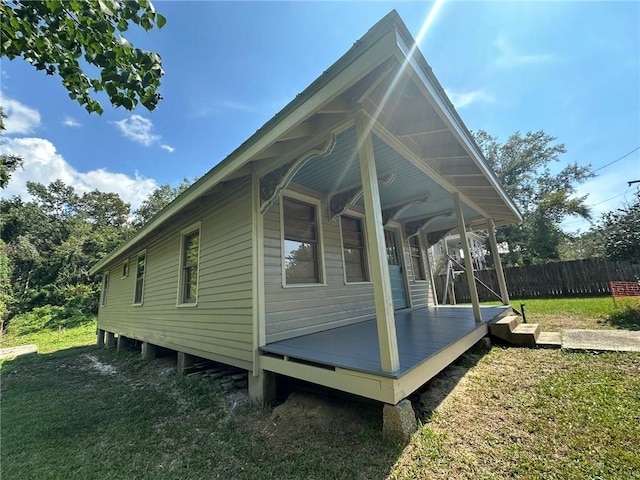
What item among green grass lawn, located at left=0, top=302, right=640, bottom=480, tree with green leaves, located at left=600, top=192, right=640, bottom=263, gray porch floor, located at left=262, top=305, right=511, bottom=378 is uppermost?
tree with green leaves, located at left=600, top=192, right=640, bottom=263

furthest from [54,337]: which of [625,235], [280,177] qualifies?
[625,235]

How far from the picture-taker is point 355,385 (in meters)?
2.24

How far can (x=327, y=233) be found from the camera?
4715mm

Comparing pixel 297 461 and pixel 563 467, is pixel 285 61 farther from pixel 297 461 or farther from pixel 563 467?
pixel 563 467

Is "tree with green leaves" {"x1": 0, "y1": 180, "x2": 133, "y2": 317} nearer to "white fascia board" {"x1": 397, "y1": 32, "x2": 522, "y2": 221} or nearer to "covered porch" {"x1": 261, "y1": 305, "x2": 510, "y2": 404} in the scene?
"covered porch" {"x1": 261, "y1": 305, "x2": 510, "y2": 404}

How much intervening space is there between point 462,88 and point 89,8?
243 inches

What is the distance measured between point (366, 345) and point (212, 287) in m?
2.54

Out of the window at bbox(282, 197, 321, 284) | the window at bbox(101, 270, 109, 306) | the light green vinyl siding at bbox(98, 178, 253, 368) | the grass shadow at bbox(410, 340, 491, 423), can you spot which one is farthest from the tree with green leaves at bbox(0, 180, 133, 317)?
the grass shadow at bbox(410, 340, 491, 423)

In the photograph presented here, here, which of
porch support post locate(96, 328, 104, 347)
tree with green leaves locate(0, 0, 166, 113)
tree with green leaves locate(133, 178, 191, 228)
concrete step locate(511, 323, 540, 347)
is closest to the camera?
tree with green leaves locate(0, 0, 166, 113)

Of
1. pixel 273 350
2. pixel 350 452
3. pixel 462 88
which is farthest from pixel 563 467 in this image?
pixel 462 88

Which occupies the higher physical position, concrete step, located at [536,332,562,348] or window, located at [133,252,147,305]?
window, located at [133,252,147,305]

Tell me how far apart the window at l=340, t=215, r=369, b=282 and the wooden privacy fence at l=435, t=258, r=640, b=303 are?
873 cm

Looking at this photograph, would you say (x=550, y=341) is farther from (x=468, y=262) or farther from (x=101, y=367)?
(x=101, y=367)

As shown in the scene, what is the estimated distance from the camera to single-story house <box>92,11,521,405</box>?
2.20 metres
